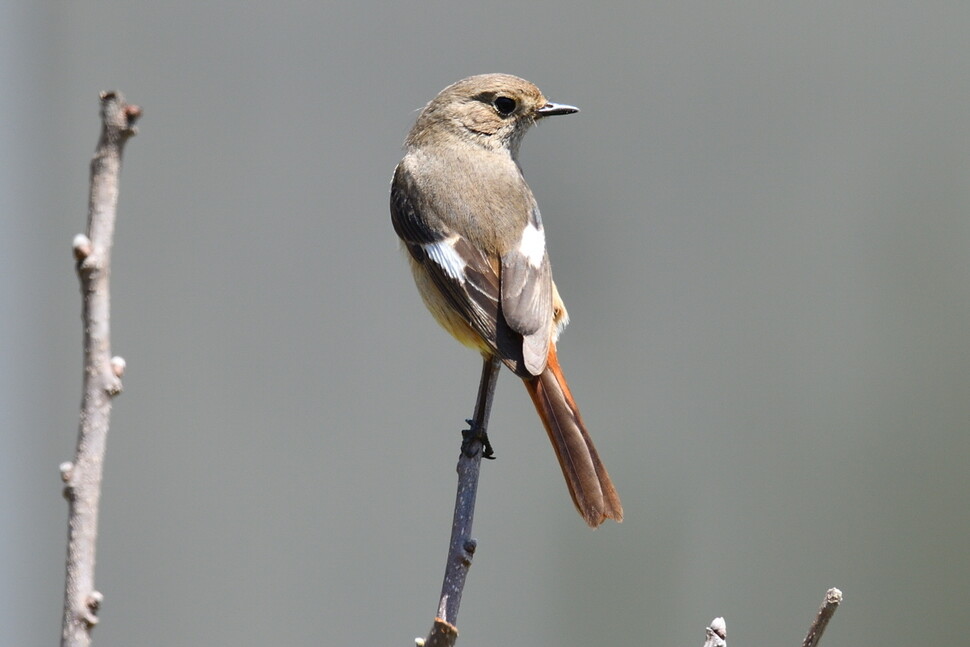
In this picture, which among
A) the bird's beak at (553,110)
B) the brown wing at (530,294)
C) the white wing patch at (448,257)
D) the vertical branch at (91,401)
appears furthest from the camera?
the bird's beak at (553,110)

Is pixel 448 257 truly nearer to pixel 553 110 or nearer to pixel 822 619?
pixel 553 110

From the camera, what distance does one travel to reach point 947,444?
4.70 meters

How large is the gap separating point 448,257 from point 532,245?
0.79 ft

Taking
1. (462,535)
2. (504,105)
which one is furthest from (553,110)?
(462,535)

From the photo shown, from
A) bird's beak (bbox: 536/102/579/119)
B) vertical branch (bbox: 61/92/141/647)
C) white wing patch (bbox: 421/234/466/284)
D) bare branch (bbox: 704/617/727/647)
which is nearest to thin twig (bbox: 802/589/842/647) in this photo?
bare branch (bbox: 704/617/727/647)

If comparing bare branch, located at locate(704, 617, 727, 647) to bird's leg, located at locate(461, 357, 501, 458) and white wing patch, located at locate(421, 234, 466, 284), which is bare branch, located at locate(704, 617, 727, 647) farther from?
white wing patch, located at locate(421, 234, 466, 284)

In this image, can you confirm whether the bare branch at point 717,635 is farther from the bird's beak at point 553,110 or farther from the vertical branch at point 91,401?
the bird's beak at point 553,110

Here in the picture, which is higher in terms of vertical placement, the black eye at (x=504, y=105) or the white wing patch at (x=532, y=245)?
the black eye at (x=504, y=105)

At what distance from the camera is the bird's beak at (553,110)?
3.51 m

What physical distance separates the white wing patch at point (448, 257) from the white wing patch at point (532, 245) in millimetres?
176

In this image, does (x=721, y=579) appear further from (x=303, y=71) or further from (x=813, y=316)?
(x=303, y=71)

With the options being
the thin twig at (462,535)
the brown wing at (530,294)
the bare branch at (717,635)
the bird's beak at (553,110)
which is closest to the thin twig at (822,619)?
the bare branch at (717,635)

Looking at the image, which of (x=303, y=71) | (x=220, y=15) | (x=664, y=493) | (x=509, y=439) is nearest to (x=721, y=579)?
(x=664, y=493)

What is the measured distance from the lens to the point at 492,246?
3008 millimetres
